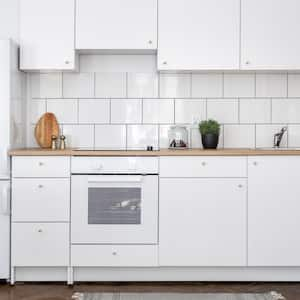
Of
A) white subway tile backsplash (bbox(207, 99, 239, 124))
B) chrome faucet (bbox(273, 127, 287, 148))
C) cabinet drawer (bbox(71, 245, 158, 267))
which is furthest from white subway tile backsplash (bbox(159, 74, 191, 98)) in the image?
cabinet drawer (bbox(71, 245, 158, 267))

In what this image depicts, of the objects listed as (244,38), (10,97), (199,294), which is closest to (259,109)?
(244,38)

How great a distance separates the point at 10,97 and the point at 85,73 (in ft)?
2.44

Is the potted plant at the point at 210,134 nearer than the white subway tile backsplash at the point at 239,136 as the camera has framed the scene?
Yes

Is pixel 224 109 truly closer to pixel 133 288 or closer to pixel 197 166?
pixel 197 166

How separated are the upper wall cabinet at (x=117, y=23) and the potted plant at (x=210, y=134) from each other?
27.1 inches

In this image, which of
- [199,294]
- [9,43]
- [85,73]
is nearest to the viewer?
[199,294]

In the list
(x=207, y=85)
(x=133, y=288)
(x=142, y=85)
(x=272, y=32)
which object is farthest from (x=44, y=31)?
(x=133, y=288)

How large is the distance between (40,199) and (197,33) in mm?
1591

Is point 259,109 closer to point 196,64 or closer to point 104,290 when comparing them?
point 196,64

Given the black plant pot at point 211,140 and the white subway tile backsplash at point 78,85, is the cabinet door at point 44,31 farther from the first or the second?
the black plant pot at point 211,140

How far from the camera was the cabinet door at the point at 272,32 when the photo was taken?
410 cm

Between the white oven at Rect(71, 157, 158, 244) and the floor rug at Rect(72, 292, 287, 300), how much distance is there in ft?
1.21

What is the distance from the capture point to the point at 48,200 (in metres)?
3.82

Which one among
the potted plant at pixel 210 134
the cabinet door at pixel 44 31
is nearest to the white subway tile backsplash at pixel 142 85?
the potted plant at pixel 210 134
